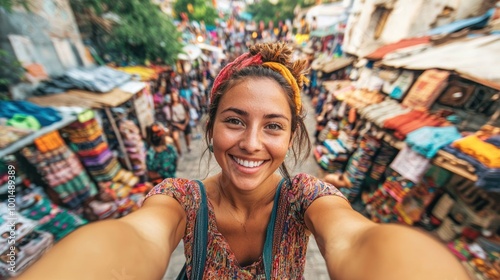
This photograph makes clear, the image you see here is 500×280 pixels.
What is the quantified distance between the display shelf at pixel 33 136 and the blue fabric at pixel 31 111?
0.08 meters

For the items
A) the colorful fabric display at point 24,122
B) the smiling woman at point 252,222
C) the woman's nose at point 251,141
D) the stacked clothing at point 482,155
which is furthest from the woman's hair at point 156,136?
the stacked clothing at point 482,155

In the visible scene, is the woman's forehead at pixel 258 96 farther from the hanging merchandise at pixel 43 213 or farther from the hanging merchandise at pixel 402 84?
the hanging merchandise at pixel 402 84

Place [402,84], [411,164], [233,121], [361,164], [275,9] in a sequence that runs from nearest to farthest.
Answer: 1. [233,121]
2. [411,164]
3. [361,164]
4. [402,84]
5. [275,9]

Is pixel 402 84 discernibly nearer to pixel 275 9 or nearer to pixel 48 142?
pixel 48 142

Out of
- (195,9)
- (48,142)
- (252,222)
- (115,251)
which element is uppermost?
(195,9)

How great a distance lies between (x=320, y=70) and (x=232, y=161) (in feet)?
39.3

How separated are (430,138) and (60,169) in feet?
21.0

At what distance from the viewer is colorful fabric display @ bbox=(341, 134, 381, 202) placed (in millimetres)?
4936

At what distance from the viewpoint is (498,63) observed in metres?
3.65

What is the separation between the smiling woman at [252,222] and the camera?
0.74 metres

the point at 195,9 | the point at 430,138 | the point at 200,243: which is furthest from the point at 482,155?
the point at 195,9

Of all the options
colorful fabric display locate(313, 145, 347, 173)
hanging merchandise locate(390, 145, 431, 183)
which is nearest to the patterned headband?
hanging merchandise locate(390, 145, 431, 183)

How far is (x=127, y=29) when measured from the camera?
6.56m

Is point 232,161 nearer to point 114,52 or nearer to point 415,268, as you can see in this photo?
point 415,268
